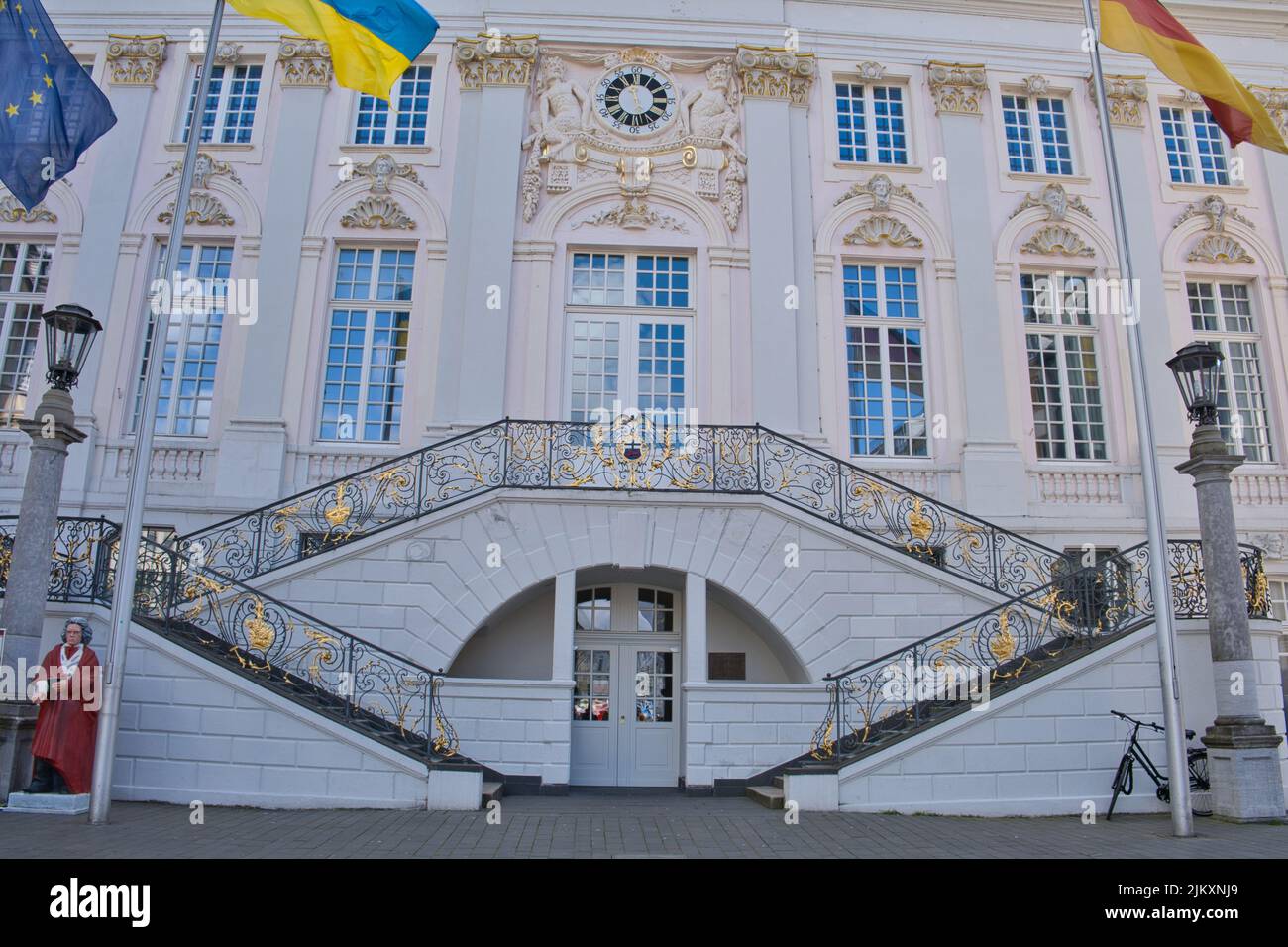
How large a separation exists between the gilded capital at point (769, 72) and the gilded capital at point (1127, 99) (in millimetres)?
5716

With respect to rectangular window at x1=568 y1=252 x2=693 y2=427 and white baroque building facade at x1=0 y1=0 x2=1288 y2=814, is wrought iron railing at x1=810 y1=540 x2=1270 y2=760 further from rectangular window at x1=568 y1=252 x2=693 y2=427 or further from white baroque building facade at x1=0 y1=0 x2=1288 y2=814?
rectangular window at x1=568 y1=252 x2=693 y2=427

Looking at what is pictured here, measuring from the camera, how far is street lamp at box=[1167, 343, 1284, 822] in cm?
1041

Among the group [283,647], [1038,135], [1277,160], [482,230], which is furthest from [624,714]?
[1277,160]

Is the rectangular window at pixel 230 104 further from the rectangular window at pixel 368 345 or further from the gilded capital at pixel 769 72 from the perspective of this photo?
the gilded capital at pixel 769 72

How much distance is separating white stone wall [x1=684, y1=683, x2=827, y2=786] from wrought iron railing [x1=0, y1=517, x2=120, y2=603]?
23.7 feet

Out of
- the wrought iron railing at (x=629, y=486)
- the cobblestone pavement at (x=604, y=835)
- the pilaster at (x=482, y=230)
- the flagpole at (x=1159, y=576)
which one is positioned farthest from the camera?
the pilaster at (x=482, y=230)

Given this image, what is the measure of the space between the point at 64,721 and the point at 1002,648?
10600mm

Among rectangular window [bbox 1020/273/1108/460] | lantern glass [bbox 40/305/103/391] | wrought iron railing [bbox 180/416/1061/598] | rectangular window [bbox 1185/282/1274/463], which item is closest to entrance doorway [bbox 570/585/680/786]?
wrought iron railing [bbox 180/416/1061/598]

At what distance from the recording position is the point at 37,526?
1027cm

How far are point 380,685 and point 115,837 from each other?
3.76 meters

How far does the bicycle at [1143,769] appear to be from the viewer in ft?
35.2

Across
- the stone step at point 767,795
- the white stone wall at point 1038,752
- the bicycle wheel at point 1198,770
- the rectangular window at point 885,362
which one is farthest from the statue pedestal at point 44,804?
the bicycle wheel at point 1198,770

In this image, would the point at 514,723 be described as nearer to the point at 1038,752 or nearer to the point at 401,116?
the point at 1038,752

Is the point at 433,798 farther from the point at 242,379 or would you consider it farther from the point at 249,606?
the point at 242,379
